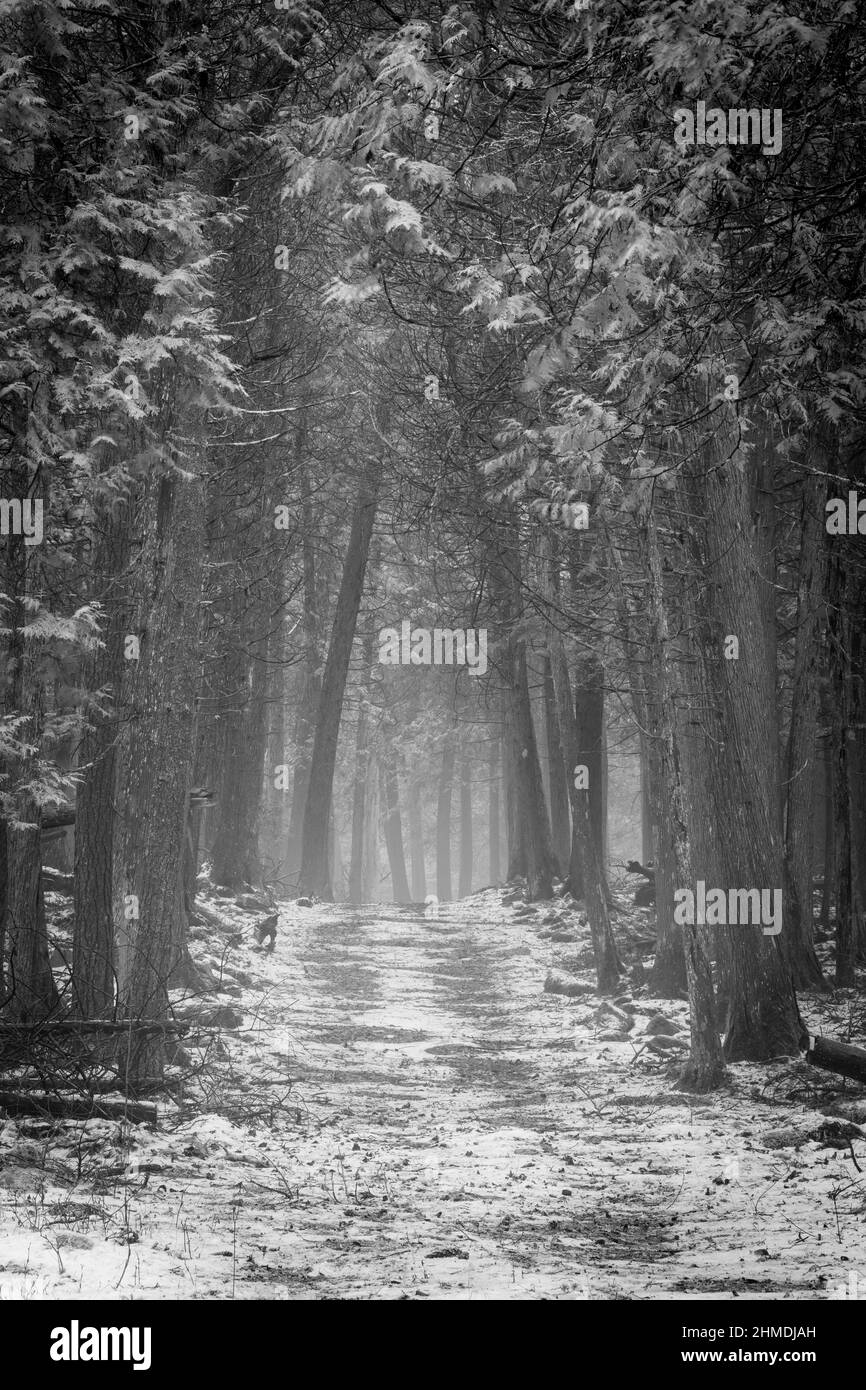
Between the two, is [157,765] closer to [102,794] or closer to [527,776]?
[102,794]

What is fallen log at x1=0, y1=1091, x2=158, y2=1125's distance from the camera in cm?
758

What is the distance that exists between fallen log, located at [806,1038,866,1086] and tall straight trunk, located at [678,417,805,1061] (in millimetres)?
823

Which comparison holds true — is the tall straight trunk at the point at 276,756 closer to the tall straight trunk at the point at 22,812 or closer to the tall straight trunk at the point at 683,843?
the tall straight trunk at the point at 22,812

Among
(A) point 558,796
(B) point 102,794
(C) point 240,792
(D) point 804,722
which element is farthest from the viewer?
(A) point 558,796

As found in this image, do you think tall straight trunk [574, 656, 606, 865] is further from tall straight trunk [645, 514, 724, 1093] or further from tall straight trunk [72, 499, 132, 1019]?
tall straight trunk [72, 499, 132, 1019]

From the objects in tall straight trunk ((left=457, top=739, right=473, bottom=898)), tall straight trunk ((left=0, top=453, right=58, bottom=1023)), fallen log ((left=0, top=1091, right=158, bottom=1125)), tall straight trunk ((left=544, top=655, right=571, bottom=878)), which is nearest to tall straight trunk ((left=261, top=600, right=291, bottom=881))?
tall straight trunk ((left=544, top=655, right=571, bottom=878))

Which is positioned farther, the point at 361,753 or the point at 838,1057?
the point at 361,753

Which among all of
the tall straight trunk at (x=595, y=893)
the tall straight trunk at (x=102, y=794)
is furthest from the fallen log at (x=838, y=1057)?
the tall straight trunk at (x=102, y=794)

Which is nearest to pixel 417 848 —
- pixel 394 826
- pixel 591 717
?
pixel 394 826

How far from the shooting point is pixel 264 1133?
8477mm

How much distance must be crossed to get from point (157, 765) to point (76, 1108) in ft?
9.16

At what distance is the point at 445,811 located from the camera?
43.4m

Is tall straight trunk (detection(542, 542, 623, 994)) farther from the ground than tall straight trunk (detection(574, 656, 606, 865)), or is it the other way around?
tall straight trunk (detection(574, 656, 606, 865))
